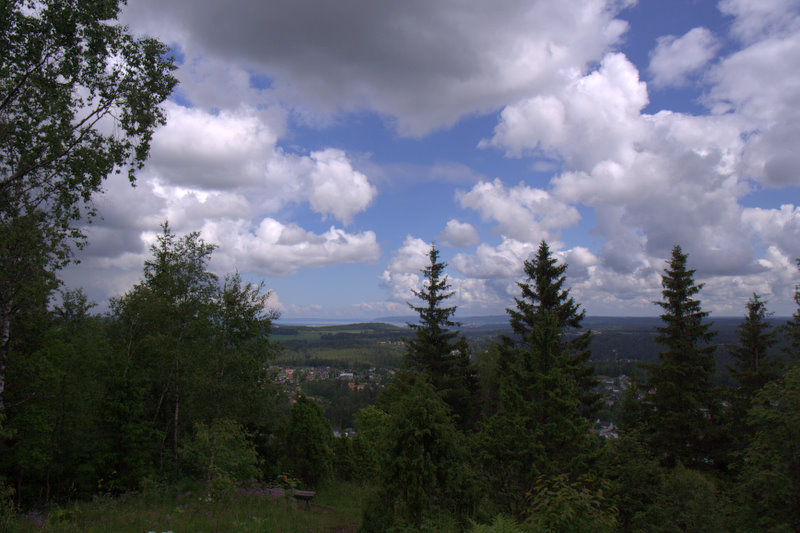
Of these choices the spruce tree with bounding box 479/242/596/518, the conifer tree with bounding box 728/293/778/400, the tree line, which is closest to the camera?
the tree line

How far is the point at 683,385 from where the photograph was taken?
21.2 meters

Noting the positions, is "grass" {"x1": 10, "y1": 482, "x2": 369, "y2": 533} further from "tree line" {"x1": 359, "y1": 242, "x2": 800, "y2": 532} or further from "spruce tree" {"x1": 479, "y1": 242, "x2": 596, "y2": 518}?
"spruce tree" {"x1": 479, "y1": 242, "x2": 596, "y2": 518}

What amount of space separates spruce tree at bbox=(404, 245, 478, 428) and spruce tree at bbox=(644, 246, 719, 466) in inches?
412

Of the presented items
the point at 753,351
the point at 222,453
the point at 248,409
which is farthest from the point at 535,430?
the point at 753,351

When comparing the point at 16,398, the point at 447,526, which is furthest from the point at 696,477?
the point at 16,398

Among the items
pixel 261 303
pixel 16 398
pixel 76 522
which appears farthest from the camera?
pixel 261 303

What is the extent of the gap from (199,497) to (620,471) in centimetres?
1371

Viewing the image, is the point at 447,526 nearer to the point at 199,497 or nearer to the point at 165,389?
the point at 199,497

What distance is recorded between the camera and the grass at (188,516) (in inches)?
318

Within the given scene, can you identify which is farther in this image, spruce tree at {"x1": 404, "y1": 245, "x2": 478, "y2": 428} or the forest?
spruce tree at {"x1": 404, "y1": 245, "x2": 478, "y2": 428}

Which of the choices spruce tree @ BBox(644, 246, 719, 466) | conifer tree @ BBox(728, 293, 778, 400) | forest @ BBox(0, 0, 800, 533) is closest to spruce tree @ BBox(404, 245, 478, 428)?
forest @ BBox(0, 0, 800, 533)

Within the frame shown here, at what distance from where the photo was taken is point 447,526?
7016 millimetres

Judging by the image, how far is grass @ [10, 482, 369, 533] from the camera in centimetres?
808

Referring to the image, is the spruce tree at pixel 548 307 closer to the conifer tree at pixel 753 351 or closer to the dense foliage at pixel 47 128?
the conifer tree at pixel 753 351
